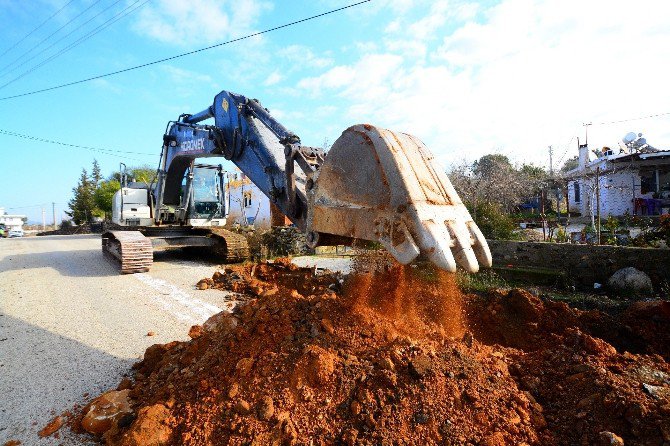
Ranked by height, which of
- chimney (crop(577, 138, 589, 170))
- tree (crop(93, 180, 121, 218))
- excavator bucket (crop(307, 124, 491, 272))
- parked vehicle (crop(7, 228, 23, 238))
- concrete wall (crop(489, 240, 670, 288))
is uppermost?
chimney (crop(577, 138, 589, 170))

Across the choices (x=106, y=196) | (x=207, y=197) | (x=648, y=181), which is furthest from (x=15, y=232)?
(x=648, y=181)

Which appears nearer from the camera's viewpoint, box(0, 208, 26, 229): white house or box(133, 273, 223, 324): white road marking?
box(133, 273, 223, 324): white road marking

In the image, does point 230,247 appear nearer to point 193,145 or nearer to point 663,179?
point 193,145

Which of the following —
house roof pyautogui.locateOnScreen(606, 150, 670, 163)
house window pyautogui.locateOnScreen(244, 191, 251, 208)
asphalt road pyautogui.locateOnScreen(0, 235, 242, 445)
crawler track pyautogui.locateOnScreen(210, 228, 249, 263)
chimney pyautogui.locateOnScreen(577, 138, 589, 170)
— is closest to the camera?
asphalt road pyautogui.locateOnScreen(0, 235, 242, 445)

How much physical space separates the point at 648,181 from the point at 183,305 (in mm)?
22594

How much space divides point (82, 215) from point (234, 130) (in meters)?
40.2

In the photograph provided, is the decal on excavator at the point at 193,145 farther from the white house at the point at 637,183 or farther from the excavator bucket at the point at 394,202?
the white house at the point at 637,183

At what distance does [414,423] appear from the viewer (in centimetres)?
229

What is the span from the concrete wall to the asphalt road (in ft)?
18.6

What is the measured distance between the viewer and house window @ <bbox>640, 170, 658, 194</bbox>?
19.1 m

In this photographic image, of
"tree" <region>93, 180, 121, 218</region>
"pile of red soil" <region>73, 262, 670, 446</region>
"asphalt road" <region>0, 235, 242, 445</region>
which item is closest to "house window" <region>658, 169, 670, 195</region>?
"pile of red soil" <region>73, 262, 670, 446</region>

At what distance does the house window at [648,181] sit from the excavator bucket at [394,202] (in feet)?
70.5

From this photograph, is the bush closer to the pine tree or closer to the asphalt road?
the asphalt road

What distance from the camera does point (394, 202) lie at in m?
2.72
